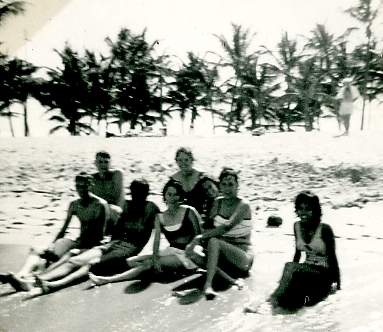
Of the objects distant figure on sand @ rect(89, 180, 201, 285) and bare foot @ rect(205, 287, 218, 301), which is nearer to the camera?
bare foot @ rect(205, 287, 218, 301)

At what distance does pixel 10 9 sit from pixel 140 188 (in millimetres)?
1304

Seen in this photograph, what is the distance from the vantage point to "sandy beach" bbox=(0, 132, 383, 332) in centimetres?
206

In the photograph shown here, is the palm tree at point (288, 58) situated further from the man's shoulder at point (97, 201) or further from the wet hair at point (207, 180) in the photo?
the man's shoulder at point (97, 201)

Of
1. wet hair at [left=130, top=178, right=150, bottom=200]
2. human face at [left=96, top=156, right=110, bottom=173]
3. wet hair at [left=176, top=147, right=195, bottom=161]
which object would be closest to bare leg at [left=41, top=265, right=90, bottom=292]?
wet hair at [left=130, top=178, right=150, bottom=200]

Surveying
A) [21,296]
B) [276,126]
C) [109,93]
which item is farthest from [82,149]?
[276,126]

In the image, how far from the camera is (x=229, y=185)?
2.36 metres

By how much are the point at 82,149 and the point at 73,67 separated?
46 centimetres

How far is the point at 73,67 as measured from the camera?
2664 mm

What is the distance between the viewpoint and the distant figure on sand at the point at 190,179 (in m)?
2.50

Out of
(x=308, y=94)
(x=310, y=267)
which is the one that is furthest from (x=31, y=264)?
(x=308, y=94)

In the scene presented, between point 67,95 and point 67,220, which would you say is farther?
point 67,95

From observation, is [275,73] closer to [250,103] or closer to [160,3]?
[250,103]

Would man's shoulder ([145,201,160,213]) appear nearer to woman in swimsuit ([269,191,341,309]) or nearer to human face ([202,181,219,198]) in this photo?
human face ([202,181,219,198])

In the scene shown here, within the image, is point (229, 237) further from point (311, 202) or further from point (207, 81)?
point (207, 81)
